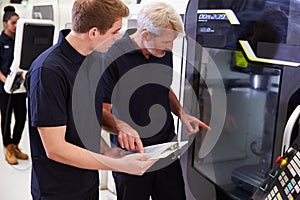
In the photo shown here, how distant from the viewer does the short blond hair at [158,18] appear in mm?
1677

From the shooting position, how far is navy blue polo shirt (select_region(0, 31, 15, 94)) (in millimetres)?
3830

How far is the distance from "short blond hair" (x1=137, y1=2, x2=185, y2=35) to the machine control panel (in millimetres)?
814

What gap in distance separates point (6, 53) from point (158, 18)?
8.75 ft

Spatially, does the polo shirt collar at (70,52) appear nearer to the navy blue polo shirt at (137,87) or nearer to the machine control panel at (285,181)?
the navy blue polo shirt at (137,87)

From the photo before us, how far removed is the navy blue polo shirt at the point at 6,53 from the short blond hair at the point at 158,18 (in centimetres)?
256

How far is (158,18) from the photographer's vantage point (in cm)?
167

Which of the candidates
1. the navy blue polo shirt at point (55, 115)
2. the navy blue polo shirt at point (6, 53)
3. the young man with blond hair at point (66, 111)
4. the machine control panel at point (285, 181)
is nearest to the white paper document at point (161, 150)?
the young man with blond hair at point (66, 111)

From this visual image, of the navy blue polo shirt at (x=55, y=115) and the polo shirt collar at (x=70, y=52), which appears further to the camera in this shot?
the polo shirt collar at (x=70, y=52)

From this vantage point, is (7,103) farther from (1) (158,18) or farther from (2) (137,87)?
(1) (158,18)

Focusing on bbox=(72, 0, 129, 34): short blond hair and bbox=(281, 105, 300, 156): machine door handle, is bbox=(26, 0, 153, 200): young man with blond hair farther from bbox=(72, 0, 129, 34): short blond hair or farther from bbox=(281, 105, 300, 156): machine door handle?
bbox=(281, 105, 300, 156): machine door handle

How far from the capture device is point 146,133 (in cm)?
186

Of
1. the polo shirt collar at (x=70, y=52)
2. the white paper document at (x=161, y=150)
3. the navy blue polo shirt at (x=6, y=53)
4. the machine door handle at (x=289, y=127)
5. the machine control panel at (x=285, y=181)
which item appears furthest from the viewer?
the navy blue polo shirt at (x=6, y=53)

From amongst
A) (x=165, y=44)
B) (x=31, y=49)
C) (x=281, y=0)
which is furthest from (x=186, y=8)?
(x=31, y=49)

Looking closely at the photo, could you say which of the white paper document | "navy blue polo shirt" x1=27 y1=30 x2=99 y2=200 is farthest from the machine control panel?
"navy blue polo shirt" x1=27 y1=30 x2=99 y2=200
